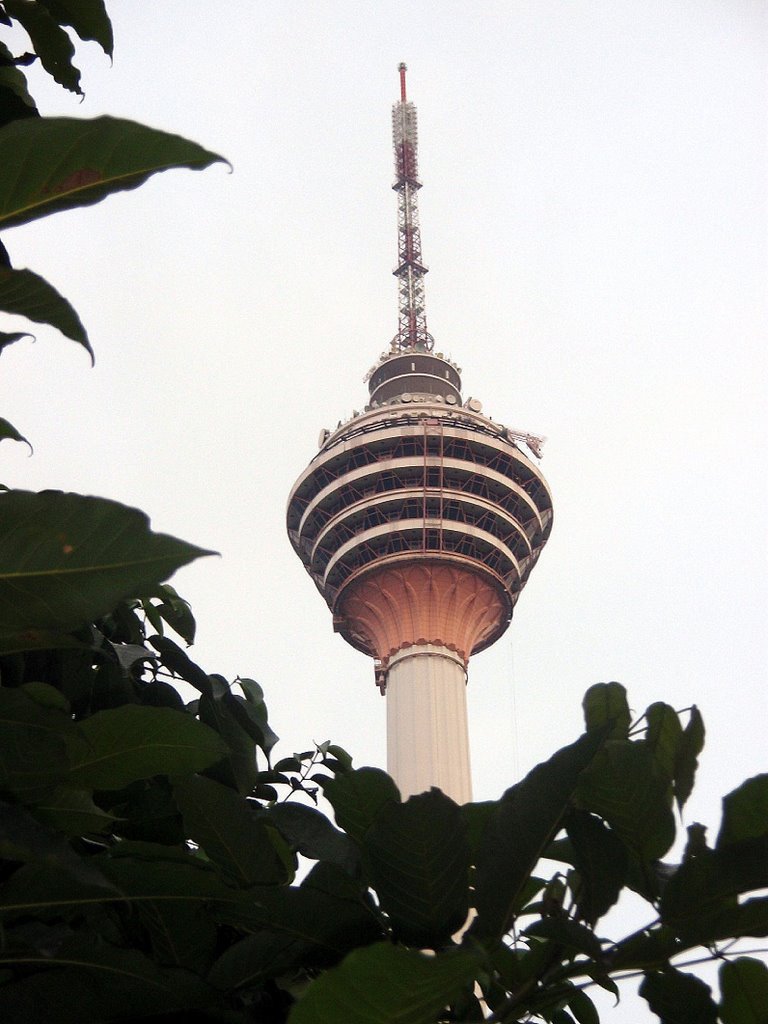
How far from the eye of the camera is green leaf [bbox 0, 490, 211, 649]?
896mm

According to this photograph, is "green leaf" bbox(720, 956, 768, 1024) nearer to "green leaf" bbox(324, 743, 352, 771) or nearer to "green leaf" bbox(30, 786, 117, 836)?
"green leaf" bbox(30, 786, 117, 836)

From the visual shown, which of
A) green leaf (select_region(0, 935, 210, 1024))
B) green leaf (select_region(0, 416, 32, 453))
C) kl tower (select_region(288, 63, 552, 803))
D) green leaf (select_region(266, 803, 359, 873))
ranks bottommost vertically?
green leaf (select_region(0, 935, 210, 1024))

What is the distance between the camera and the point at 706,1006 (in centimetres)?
117

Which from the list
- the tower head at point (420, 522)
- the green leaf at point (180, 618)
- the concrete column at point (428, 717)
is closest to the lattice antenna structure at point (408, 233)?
the tower head at point (420, 522)

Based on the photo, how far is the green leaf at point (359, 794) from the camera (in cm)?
124

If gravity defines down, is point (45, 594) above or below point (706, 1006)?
above

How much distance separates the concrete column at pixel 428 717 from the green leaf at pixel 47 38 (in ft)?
130

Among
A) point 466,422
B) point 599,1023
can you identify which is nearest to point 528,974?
point 599,1023

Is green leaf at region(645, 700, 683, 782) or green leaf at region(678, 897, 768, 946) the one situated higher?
green leaf at region(645, 700, 683, 782)

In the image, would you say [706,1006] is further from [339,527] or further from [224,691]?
[339,527]

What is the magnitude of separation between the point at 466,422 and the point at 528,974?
41.0 metres

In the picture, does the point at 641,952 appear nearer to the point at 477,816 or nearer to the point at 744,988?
the point at 744,988

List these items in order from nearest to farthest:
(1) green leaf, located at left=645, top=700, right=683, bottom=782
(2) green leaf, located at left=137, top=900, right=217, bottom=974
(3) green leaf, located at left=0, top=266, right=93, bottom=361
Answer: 1. (3) green leaf, located at left=0, top=266, right=93, bottom=361
2. (2) green leaf, located at left=137, top=900, right=217, bottom=974
3. (1) green leaf, located at left=645, top=700, right=683, bottom=782

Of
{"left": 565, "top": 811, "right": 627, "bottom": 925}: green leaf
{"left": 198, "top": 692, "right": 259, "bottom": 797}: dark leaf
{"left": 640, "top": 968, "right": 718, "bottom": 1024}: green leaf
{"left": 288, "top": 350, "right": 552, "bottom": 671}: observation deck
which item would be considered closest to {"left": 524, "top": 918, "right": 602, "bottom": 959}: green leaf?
{"left": 565, "top": 811, "right": 627, "bottom": 925}: green leaf
